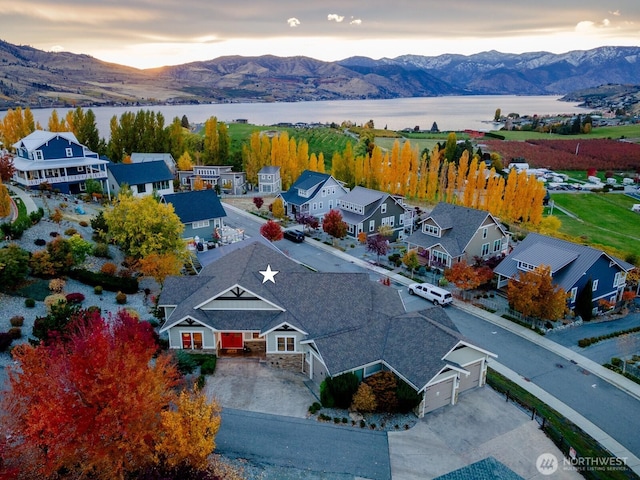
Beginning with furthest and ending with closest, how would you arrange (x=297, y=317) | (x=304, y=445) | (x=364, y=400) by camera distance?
(x=297, y=317) < (x=364, y=400) < (x=304, y=445)

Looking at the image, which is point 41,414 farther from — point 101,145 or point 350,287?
point 101,145

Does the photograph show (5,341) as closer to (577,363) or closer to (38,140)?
(577,363)

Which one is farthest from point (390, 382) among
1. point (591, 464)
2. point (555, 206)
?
point (555, 206)

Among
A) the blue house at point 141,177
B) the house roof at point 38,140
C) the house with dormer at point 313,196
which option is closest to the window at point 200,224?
the blue house at point 141,177

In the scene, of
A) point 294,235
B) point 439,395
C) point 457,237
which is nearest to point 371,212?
point 294,235

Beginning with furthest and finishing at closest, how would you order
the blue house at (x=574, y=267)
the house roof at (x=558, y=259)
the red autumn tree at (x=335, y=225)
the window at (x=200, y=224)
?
the window at (x=200, y=224)
the red autumn tree at (x=335, y=225)
the house roof at (x=558, y=259)
the blue house at (x=574, y=267)

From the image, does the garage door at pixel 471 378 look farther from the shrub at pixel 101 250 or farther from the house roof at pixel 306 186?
the house roof at pixel 306 186

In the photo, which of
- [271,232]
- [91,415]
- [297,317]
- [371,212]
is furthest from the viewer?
[371,212]
